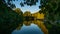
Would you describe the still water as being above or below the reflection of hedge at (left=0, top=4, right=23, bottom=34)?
below

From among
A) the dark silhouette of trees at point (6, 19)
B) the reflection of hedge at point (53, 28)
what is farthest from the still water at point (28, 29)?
the reflection of hedge at point (53, 28)

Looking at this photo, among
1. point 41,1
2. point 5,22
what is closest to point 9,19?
point 5,22

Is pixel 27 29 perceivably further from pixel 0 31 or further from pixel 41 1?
pixel 41 1

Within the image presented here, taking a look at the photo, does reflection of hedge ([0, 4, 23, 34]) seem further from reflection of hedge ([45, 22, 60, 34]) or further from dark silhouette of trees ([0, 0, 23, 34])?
reflection of hedge ([45, 22, 60, 34])

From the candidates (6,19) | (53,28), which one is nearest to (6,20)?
(6,19)

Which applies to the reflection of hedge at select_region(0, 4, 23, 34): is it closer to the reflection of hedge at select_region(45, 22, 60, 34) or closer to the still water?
the still water

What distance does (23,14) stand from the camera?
566 cm

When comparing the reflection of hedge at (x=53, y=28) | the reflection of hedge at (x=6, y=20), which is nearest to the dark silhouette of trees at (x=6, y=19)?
the reflection of hedge at (x=6, y=20)

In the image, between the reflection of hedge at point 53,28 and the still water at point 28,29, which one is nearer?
the reflection of hedge at point 53,28

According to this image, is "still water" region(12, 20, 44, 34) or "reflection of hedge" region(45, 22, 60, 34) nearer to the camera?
"reflection of hedge" region(45, 22, 60, 34)

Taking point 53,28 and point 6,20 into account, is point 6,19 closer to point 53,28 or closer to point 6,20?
point 6,20

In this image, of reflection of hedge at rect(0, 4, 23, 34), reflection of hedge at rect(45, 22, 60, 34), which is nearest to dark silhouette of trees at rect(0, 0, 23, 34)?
reflection of hedge at rect(0, 4, 23, 34)

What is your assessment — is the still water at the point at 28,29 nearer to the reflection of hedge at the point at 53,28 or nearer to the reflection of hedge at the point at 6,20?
the reflection of hedge at the point at 6,20

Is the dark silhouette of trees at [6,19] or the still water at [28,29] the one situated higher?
the dark silhouette of trees at [6,19]
